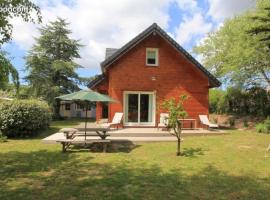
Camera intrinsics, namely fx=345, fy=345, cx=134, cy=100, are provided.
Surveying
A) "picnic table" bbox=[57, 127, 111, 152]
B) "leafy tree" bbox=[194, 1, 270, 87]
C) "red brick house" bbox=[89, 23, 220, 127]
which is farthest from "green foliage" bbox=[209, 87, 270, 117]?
"picnic table" bbox=[57, 127, 111, 152]

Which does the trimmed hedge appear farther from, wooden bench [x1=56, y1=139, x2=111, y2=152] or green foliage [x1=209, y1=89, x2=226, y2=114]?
green foliage [x1=209, y1=89, x2=226, y2=114]

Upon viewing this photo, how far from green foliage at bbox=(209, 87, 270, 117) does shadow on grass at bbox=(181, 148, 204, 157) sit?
552 inches

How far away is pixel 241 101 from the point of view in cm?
2908

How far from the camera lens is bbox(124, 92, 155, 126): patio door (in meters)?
21.5

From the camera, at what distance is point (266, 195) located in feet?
25.3

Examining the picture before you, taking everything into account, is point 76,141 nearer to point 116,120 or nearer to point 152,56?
Answer: point 116,120

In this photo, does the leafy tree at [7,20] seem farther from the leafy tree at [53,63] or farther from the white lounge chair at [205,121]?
the leafy tree at [53,63]

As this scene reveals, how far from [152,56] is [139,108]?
136 inches

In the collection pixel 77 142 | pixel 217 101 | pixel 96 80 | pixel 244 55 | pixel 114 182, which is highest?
pixel 244 55

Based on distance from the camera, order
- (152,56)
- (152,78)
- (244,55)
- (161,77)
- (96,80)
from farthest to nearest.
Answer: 1. (244,55)
2. (96,80)
3. (152,56)
4. (161,77)
5. (152,78)

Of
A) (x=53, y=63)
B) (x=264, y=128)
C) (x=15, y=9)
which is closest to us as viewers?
(x=15, y=9)

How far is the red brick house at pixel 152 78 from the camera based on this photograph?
21297 mm

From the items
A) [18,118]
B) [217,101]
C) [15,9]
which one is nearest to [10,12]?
[15,9]

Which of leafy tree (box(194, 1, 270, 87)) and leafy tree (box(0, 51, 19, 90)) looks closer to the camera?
leafy tree (box(0, 51, 19, 90))
